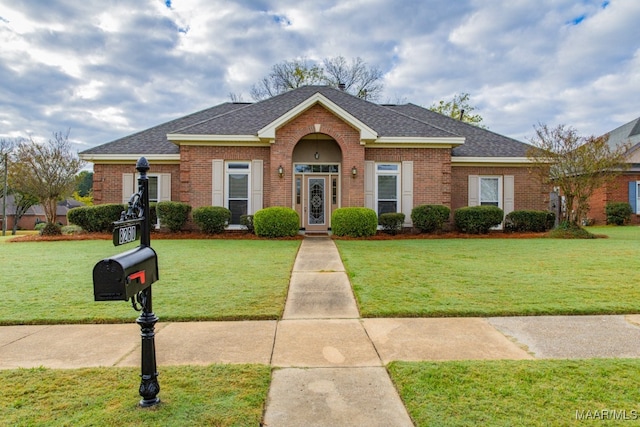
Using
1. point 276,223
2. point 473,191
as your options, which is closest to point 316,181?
point 276,223

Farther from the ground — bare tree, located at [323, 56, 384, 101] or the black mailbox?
bare tree, located at [323, 56, 384, 101]

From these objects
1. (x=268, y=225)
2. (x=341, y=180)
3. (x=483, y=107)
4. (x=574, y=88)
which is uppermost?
(x=483, y=107)

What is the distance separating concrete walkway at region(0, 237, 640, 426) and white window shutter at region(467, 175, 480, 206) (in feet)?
38.2

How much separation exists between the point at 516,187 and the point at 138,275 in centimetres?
1673

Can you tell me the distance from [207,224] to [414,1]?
11.0 meters

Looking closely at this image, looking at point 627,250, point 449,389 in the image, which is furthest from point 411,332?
point 627,250

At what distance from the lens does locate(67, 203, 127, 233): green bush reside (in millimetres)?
13922

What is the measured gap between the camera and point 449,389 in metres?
2.75

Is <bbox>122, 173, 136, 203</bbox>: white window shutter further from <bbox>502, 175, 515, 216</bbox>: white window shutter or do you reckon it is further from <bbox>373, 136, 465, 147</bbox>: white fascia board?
<bbox>502, 175, 515, 216</bbox>: white window shutter

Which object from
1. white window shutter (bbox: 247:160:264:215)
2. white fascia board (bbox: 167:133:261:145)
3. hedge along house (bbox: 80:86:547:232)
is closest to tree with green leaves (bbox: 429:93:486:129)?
hedge along house (bbox: 80:86:547:232)

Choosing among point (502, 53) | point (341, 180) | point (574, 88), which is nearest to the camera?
point (341, 180)

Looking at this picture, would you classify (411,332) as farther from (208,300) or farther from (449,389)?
(208,300)

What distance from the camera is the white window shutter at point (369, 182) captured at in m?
14.6

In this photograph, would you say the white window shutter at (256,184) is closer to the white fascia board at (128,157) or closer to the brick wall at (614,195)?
the white fascia board at (128,157)
